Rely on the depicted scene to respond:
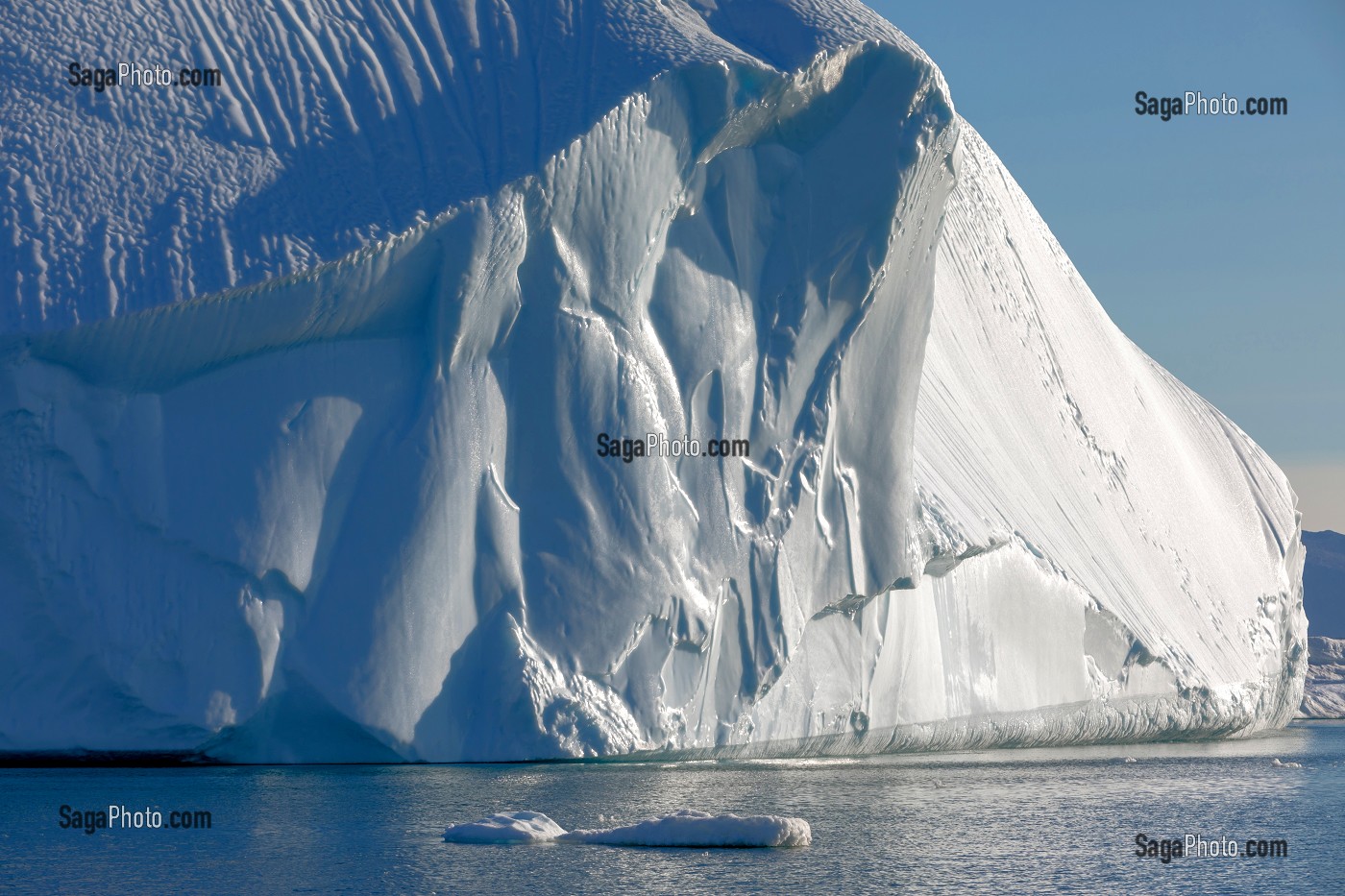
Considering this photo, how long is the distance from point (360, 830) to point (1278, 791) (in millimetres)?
8239

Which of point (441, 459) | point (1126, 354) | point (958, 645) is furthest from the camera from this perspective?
point (1126, 354)

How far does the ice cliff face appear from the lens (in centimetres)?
1380

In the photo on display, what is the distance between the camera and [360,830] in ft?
32.8

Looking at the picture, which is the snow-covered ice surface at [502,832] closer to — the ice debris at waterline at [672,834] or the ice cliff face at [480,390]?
the ice debris at waterline at [672,834]

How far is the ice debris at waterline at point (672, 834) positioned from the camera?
9578 millimetres

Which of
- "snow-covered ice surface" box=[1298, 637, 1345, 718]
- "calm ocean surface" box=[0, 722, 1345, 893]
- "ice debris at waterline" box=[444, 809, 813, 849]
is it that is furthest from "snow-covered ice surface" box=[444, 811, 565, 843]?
"snow-covered ice surface" box=[1298, 637, 1345, 718]

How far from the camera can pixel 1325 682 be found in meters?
43.2

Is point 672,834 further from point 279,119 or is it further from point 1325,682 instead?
point 1325,682

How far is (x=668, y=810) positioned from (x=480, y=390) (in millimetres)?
4823

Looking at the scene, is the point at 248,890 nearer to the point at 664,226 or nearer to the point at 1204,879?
the point at 1204,879

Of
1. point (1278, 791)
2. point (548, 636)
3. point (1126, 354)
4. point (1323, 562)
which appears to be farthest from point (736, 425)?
point (1323, 562)

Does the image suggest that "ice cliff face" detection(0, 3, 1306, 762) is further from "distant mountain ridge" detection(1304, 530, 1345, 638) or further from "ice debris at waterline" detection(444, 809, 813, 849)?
"distant mountain ridge" detection(1304, 530, 1345, 638)

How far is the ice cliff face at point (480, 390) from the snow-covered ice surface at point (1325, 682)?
26.6 metres

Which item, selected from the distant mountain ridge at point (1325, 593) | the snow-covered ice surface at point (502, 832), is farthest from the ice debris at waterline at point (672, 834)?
the distant mountain ridge at point (1325, 593)
